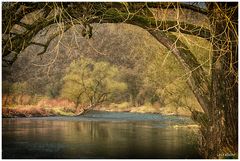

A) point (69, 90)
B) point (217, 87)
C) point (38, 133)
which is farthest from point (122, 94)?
point (217, 87)

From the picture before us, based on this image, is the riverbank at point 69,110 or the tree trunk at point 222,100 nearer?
the tree trunk at point 222,100

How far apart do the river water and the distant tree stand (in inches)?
14.3

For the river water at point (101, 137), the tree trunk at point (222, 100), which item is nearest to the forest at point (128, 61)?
the tree trunk at point (222, 100)

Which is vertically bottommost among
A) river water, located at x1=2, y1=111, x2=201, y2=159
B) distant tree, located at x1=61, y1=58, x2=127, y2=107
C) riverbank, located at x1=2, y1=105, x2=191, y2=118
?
river water, located at x1=2, y1=111, x2=201, y2=159

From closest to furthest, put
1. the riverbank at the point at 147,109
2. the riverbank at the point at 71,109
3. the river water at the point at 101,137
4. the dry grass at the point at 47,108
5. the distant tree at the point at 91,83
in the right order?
the river water at the point at 101,137 → the riverbank at the point at 147,109 → the riverbank at the point at 71,109 → the dry grass at the point at 47,108 → the distant tree at the point at 91,83

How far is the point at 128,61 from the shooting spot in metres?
8.80

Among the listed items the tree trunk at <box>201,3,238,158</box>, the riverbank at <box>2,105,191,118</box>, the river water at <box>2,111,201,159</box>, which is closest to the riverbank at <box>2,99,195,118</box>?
the riverbank at <box>2,105,191,118</box>

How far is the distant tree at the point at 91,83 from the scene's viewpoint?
29.8ft

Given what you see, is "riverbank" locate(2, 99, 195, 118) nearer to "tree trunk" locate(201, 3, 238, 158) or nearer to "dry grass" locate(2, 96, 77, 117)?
"dry grass" locate(2, 96, 77, 117)

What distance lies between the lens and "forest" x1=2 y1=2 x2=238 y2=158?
5.14m

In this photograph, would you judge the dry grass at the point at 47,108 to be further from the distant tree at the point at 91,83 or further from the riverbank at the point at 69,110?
the distant tree at the point at 91,83

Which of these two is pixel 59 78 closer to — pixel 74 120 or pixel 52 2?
pixel 74 120

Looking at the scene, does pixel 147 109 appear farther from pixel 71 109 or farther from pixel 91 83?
pixel 71 109

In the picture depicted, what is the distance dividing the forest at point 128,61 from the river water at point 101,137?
227 mm
